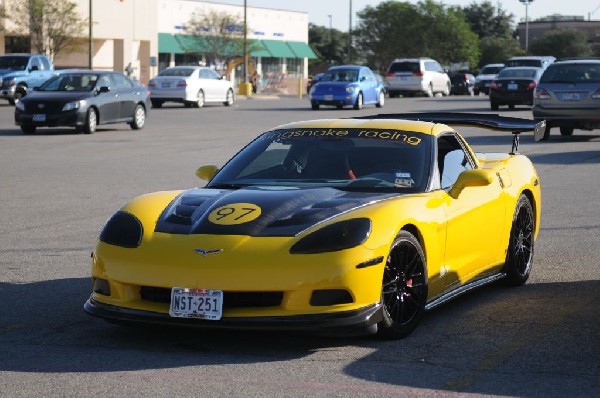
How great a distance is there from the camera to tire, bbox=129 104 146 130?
29266 millimetres

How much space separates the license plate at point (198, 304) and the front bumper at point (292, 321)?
0.03 m

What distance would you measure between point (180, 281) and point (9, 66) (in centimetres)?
3828

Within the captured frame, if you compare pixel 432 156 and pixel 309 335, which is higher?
pixel 432 156

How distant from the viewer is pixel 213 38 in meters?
82.4

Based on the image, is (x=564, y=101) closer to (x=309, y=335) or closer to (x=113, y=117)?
(x=113, y=117)

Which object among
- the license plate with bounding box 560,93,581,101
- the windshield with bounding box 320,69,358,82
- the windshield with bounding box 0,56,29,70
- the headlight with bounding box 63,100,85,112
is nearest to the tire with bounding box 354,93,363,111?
the windshield with bounding box 320,69,358,82

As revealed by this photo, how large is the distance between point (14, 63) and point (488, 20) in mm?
124443

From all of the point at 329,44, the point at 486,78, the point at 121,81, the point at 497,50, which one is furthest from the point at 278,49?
the point at 121,81

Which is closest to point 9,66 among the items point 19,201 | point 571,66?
point 571,66

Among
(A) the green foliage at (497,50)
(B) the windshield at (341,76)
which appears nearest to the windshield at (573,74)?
(B) the windshield at (341,76)

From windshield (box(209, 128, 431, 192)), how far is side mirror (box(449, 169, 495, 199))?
204 mm

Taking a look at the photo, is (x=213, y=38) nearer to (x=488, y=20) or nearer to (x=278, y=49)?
(x=278, y=49)

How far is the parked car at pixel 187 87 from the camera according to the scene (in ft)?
141

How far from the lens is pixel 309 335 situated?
680 centimetres
